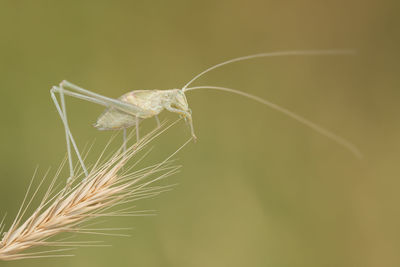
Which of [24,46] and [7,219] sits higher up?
[24,46]

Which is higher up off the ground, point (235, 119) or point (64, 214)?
point (64, 214)

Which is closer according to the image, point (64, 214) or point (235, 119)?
point (64, 214)

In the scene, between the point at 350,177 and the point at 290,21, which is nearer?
the point at 350,177

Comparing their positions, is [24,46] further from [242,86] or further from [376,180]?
[376,180]

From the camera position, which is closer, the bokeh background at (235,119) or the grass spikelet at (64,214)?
the grass spikelet at (64,214)

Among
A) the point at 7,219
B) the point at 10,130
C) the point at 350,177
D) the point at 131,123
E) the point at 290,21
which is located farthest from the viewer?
the point at 290,21

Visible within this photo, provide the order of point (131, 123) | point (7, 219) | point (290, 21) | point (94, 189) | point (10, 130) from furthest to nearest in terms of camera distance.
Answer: point (290, 21)
point (10, 130)
point (7, 219)
point (131, 123)
point (94, 189)

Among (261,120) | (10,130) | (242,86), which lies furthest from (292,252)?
(10,130)

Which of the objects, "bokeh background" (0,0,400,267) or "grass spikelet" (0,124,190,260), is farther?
"bokeh background" (0,0,400,267)
